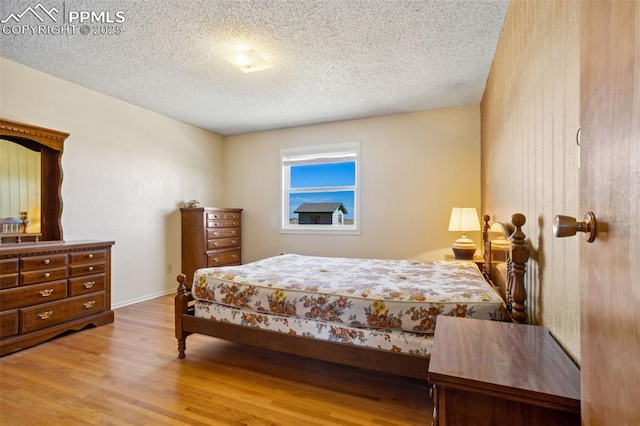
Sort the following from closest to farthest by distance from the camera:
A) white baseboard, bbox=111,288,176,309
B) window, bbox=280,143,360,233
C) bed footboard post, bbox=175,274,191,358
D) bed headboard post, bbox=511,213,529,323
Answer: bed headboard post, bbox=511,213,529,323
bed footboard post, bbox=175,274,191,358
white baseboard, bbox=111,288,176,309
window, bbox=280,143,360,233

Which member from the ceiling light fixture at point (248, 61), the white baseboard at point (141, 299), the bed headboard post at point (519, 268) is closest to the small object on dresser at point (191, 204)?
the white baseboard at point (141, 299)

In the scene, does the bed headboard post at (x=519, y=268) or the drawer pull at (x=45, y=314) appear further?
the drawer pull at (x=45, y=314)

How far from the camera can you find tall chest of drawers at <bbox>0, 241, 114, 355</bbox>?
2.45m

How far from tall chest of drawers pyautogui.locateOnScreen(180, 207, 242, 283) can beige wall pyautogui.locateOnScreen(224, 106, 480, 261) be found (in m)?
0.64

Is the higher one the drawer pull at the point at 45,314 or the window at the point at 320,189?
the window at the point at 320,189

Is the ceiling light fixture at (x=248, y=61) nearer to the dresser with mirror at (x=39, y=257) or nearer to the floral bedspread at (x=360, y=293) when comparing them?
the floral bedspread at (x=360, y=293)

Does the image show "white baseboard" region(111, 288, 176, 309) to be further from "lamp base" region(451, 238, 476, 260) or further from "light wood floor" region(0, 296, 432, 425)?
"lamp base" region(451, 238, 476, 260)

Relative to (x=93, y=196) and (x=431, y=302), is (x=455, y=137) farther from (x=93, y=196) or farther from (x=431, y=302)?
(x=93, y=196)

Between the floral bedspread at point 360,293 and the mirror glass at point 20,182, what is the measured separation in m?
1.91

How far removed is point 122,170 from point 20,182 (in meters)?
0.98

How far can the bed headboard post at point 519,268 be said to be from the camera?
1.45m

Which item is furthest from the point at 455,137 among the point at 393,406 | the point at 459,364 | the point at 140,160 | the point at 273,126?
the point at 140,160

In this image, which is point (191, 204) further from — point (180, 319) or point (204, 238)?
point (180, 319)

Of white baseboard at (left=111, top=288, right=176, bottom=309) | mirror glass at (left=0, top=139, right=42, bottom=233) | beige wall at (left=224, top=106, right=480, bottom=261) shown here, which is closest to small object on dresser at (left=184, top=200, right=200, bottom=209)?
beige wall at (left=224, top=106, right=480, bottom=261)
